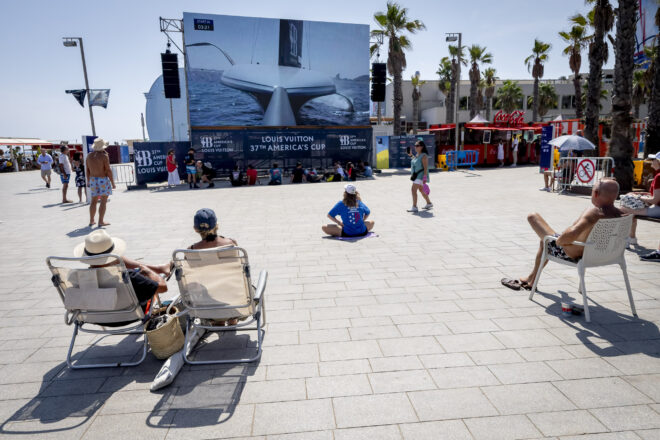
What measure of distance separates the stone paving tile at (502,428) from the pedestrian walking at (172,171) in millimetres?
17514

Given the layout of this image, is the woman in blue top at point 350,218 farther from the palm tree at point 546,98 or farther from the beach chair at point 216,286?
the palm tree at point 546,98

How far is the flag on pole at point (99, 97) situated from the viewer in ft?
59.8

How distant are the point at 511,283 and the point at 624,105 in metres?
9.85

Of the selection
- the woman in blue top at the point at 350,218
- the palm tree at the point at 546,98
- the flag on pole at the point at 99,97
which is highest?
the palm tree at the point at 546,98

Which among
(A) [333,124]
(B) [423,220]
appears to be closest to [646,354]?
(B) [423,220]

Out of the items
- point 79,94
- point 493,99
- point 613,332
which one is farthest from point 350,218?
point 493,99

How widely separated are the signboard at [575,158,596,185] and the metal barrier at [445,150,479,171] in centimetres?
1084

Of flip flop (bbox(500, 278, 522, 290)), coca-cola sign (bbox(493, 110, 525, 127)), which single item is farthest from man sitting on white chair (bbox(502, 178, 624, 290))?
coca-cola sign (bbox(493, 110, 525, 127))

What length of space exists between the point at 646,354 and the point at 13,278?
7.43 meters

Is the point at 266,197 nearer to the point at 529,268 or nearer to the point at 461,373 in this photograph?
the point at 529,268

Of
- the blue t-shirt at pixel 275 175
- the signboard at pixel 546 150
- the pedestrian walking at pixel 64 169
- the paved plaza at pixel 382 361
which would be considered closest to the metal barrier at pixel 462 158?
the signboard at pixel 546 150

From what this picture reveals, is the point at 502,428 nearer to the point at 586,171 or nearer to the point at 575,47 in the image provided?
the point at 586,171

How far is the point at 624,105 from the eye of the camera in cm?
1148

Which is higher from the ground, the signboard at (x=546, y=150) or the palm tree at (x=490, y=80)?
the palm tree at (x=490, y=80)
